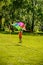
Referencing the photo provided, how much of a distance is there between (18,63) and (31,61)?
3.42 ft

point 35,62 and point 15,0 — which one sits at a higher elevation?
point 15,0

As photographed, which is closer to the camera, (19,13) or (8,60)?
(8,60)

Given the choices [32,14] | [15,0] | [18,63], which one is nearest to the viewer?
[18,63]

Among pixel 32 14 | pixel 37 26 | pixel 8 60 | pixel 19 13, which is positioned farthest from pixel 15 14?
pixel 8 60

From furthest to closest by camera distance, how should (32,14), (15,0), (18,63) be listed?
(32,14) → (15,0) → (18,63)

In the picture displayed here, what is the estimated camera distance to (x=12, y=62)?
13141 mm

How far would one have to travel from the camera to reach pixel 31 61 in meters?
13.7

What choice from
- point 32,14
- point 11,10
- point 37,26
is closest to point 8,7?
point 11,10

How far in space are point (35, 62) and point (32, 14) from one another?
110 feet

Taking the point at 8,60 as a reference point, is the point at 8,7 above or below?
above

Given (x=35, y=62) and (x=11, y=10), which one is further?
(x=11, y=10)

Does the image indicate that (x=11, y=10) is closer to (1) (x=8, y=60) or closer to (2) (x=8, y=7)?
(2) (x=8, y=7)

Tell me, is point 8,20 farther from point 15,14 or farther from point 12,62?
point 12,62

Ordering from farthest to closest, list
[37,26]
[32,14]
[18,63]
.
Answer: [37,26] < [32,14] < [18,63]
